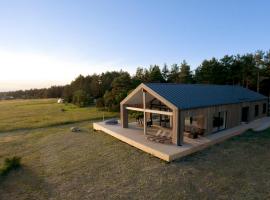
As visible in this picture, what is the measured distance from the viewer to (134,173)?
7.46 metres

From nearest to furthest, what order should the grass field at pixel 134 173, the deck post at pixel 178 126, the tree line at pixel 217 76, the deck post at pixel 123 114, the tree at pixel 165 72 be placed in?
the grass field at pixel 134 173
the deck post at pixel 178 126
the deck post at pixel 123 114
the tree line at pixel 217 76
the tree at pixel 165 72

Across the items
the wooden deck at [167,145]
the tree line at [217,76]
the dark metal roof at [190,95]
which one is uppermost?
the tree line at [217,76]

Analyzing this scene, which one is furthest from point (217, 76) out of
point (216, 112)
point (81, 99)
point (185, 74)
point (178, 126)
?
point (81, 99)

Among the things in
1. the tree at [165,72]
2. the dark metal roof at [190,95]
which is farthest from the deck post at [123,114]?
the tree at [165,72]

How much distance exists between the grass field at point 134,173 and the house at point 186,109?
161cm

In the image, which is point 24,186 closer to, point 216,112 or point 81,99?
point 216,112

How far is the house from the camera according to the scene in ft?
32.2

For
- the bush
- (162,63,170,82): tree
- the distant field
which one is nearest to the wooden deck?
the bush

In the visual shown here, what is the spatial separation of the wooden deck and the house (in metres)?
0.43

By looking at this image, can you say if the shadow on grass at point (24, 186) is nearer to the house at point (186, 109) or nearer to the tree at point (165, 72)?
the house at point (186, 109)

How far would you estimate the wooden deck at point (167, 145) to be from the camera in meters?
8.69

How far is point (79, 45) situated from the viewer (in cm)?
1784

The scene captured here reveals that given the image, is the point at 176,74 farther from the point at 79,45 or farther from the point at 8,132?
the point at 8,132

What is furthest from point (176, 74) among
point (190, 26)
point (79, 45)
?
point (79, 45)
